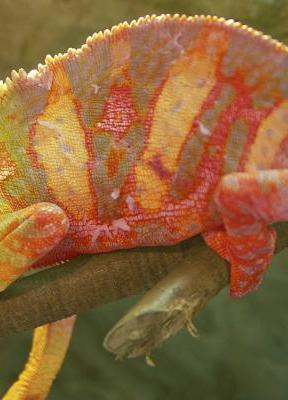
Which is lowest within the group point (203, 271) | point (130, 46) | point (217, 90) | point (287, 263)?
point (287, 263)

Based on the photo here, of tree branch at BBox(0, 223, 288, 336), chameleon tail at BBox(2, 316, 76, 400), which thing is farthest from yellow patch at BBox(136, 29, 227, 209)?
chameleon tail at BBox(2, 316, 76, 400)

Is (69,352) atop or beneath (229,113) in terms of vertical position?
beneath

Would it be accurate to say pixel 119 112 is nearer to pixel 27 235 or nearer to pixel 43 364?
pixel 27 235

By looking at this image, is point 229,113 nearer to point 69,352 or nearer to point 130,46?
point 130,46

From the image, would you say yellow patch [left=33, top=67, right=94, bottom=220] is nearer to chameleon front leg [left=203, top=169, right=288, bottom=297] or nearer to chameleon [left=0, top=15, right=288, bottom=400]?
chameleon [left=0, top=15, right=288, bottom=400]

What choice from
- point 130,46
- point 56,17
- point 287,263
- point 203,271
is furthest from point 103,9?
point 203,271

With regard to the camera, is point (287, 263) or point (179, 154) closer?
point (179, 154)
